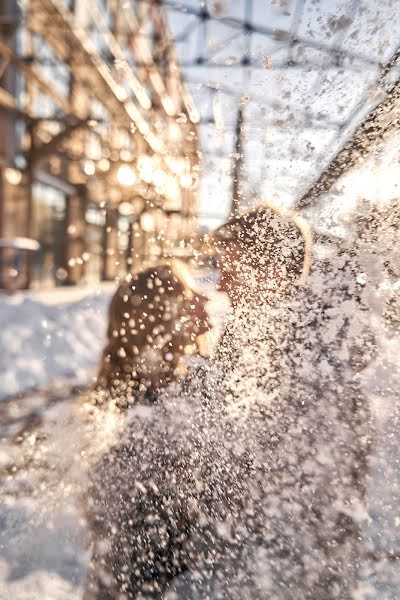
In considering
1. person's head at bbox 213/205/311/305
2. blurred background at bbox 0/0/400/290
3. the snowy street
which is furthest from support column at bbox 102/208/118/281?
person's head at bbox 213/205/311/305

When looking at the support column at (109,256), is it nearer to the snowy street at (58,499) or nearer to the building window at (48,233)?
the building window at (48,233)

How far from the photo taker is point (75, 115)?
7219 millimetres

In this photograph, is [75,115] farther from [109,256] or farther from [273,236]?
[273,236]

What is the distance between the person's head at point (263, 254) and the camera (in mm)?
1603

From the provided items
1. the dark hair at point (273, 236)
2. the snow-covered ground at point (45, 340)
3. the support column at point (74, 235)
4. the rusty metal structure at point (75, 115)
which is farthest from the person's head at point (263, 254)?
the support column at point (74, 235)

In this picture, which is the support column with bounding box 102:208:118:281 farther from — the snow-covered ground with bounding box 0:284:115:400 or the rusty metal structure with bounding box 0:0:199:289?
the snow-covered ground with bounding box 0:284:115:400

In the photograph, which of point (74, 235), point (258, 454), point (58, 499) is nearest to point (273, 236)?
point (258, 454)

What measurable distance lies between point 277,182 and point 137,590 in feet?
5.56

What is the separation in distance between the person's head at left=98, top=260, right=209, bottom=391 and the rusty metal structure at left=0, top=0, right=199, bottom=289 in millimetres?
2882

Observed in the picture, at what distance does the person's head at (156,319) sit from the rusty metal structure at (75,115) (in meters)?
2.88

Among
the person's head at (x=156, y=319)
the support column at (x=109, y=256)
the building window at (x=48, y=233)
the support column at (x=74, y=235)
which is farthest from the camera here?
the support column at (x=109, y=256)

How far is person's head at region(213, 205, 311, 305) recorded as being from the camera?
5.26 feet

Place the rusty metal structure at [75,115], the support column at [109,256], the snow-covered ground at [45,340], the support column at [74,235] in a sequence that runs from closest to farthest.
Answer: the snow-covered ground at [45,340]
the rusty metal structure at [75,115]
the support column at [74,235]
the support column at [109,256]

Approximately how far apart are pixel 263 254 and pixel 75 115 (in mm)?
6981
